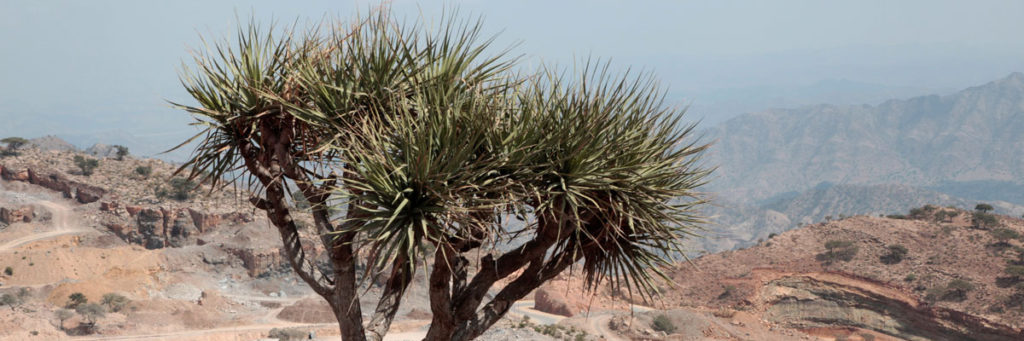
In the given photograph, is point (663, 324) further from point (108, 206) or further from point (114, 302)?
point (108, 206)

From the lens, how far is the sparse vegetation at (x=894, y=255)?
38.4 meters

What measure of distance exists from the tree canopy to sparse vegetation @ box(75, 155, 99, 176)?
57.4m

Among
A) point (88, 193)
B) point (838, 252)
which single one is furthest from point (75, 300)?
point (838, 252)

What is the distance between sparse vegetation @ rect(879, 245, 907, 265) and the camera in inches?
1513

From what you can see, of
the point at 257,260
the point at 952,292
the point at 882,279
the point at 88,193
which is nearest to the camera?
the point at 952,292

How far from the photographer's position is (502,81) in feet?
23.7

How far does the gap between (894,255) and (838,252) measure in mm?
3265

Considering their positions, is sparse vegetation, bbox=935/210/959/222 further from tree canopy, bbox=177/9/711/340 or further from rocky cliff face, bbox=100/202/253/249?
rocky cliff face, bbox=100/202/253/249

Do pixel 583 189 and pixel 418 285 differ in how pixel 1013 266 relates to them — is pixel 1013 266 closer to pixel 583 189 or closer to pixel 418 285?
pixel 418 285

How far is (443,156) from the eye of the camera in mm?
5434

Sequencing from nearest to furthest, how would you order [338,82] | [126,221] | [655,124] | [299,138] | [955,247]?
1. [338,82]
2. [655,124]
3. [299,138]
4. [955,247]
5. [126,221]

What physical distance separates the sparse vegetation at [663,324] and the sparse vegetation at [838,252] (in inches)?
661

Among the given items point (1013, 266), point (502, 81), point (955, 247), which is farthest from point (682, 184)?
point (955, 247)

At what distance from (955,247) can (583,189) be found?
43229 millimetres
